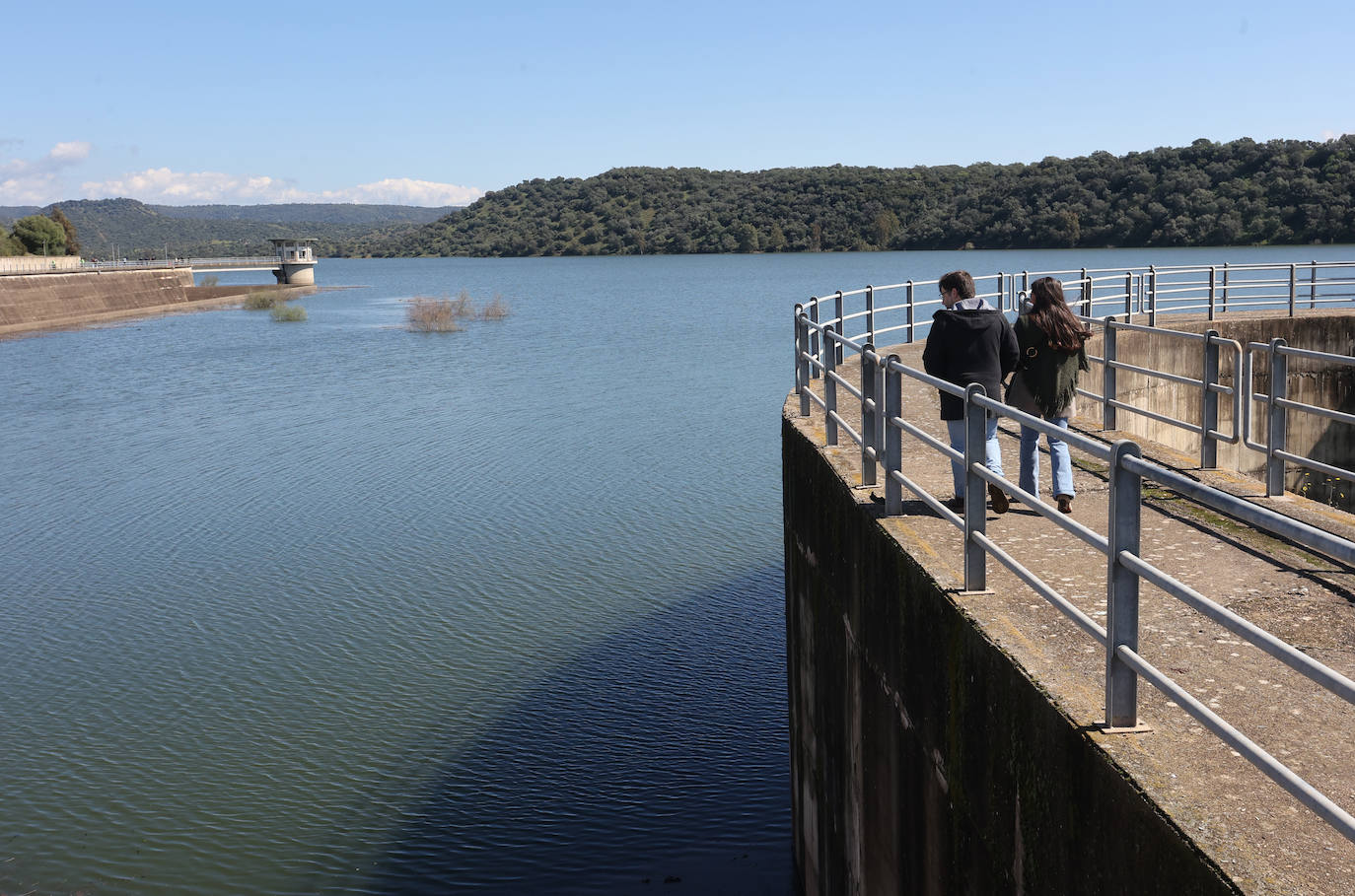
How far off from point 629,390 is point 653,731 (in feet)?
73.7

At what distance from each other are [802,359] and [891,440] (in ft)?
15.3

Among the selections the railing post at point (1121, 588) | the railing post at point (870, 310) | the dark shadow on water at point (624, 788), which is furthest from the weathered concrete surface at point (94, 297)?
the railing post at point (1121, 588)

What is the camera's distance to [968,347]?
22.4ft

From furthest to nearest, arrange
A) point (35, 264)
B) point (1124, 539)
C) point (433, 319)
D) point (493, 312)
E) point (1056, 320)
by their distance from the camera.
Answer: point (35, 264) → point (493, 312) → point (433, 319) → point (1056, 320) → point (1124, 539)

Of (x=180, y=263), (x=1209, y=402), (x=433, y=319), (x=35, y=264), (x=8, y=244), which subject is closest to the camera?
(x=1209, y=402)

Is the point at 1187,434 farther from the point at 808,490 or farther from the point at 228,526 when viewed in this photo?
the point at 228,526

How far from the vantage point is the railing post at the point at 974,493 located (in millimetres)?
4914

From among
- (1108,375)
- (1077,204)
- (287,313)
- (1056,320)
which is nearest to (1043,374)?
(1056,320)

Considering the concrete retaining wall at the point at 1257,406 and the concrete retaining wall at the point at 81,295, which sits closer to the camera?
the concrete retaining wall at the point at 1257,406

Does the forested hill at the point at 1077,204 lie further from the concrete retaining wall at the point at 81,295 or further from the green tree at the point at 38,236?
the green tree at the point at 38,236

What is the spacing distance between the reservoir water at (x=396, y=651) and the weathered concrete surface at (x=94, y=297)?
42.7 metres

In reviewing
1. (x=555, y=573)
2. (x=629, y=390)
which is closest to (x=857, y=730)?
(x=555, y=573)

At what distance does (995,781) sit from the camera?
4.39 m

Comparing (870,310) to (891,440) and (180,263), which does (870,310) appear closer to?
(891,440)
